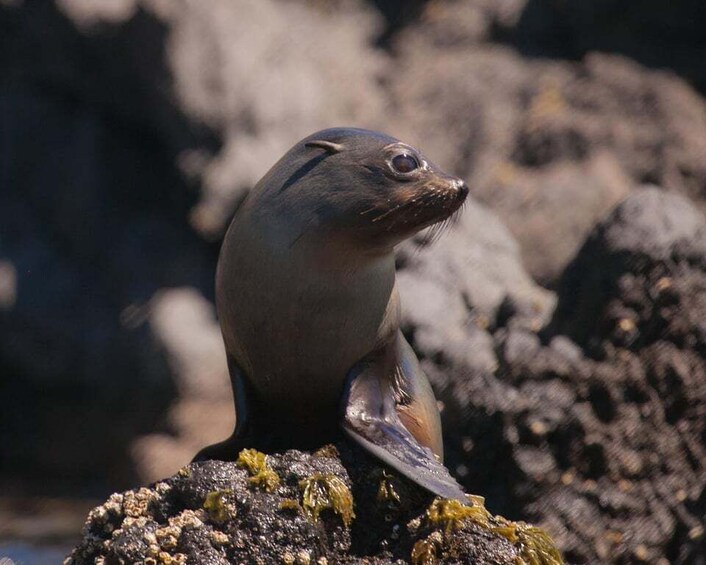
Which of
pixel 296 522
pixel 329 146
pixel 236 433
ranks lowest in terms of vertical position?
pixel 296 522

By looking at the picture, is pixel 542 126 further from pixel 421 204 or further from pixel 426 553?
pixel 426 553

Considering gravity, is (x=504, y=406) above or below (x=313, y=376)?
above

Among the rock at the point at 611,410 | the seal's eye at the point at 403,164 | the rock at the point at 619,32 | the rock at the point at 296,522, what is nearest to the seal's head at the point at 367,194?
the seal's eye at the point at 403,164

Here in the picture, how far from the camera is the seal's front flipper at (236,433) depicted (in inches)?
201

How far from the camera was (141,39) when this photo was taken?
1227 cm

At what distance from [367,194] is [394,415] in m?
0.89

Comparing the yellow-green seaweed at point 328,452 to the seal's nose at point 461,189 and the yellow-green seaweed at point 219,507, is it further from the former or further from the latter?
the seal's nose at point 461,189

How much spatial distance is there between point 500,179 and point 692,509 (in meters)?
5.17

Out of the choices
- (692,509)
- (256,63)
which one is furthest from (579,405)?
(256,63)

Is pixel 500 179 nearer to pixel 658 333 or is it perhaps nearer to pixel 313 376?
pixel 658 333

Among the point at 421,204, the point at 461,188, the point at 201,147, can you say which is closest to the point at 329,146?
the point at 421,204

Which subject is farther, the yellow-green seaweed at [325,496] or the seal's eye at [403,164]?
the seal's eye at [403,164]

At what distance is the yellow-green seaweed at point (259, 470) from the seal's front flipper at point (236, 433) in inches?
18.1

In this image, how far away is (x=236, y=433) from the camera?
515 centimetres
